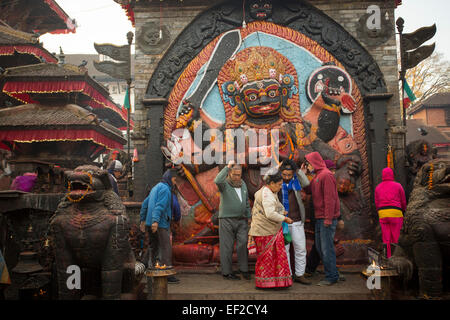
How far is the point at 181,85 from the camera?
8.68 m

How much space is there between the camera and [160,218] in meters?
6.39

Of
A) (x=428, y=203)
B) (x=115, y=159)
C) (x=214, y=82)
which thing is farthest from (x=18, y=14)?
(x=428, y=203)

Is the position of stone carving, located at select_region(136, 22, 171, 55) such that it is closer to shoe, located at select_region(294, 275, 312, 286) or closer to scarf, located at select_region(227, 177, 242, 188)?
scarf, located at select_region(227, 177, 242, 188)

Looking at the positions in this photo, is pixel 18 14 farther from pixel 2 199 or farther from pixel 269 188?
pixel 269 188

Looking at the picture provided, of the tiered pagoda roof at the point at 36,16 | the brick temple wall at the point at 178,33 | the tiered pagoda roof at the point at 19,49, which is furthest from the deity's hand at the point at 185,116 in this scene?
the tiered pagoda roof at the point at 36,16

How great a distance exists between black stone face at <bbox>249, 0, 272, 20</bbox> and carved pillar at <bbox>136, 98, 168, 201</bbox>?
9.57 feet

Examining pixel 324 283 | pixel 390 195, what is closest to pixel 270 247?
pixel 324 283

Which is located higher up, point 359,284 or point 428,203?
point 428,203

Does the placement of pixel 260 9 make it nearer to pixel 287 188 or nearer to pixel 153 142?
pixel 153 142

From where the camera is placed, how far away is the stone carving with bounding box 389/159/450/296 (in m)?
4.73

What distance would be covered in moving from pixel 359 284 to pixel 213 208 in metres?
3.29

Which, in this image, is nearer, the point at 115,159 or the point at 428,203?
the point at 428,203

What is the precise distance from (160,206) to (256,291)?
6.79ft
